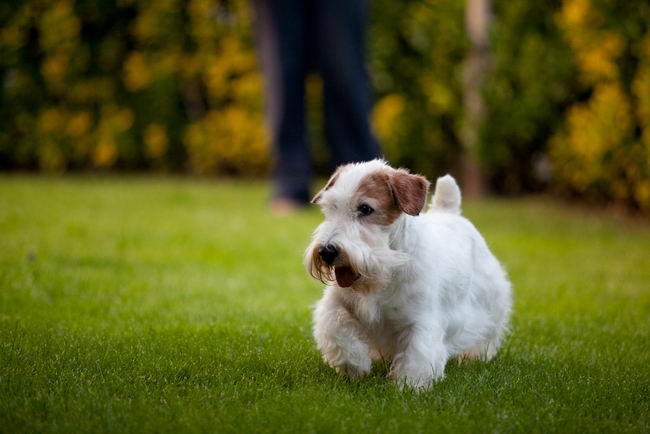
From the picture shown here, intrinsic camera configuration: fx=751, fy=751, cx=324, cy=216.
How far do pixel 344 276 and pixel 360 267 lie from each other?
130mm

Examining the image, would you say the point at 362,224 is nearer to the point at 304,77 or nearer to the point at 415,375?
the point at 415,375

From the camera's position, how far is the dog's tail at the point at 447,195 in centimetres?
392

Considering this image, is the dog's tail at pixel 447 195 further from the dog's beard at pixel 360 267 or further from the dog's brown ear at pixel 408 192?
the dog's beard at pixel 360 267

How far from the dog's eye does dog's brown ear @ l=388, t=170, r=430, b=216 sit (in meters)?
0.12

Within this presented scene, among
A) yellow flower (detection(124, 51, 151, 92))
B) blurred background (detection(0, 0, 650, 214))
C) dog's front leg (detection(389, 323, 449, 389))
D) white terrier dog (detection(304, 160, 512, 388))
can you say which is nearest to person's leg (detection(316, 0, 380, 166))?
blurred background (detection(0, 0, 650, 214))

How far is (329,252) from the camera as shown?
9.55 feet

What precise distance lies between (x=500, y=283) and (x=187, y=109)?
31.4 ft

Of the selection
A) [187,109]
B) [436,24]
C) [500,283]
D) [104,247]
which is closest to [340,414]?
[500,283]

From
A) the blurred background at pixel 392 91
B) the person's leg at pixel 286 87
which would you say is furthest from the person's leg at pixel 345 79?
the blurred background at pixel 392 91

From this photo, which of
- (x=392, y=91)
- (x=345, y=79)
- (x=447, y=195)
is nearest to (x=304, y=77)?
(x=345, y=79)

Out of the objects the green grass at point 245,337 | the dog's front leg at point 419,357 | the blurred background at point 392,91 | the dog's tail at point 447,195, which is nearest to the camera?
the green grass at point 245,337

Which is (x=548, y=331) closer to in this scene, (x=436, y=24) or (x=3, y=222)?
(x=3, y=222)

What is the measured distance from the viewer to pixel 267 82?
819 centimetres

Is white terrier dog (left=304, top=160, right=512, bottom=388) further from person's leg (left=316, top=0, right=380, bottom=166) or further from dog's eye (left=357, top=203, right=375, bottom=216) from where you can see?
person's leg (left=316, top=0, right=380, bottom=166)
